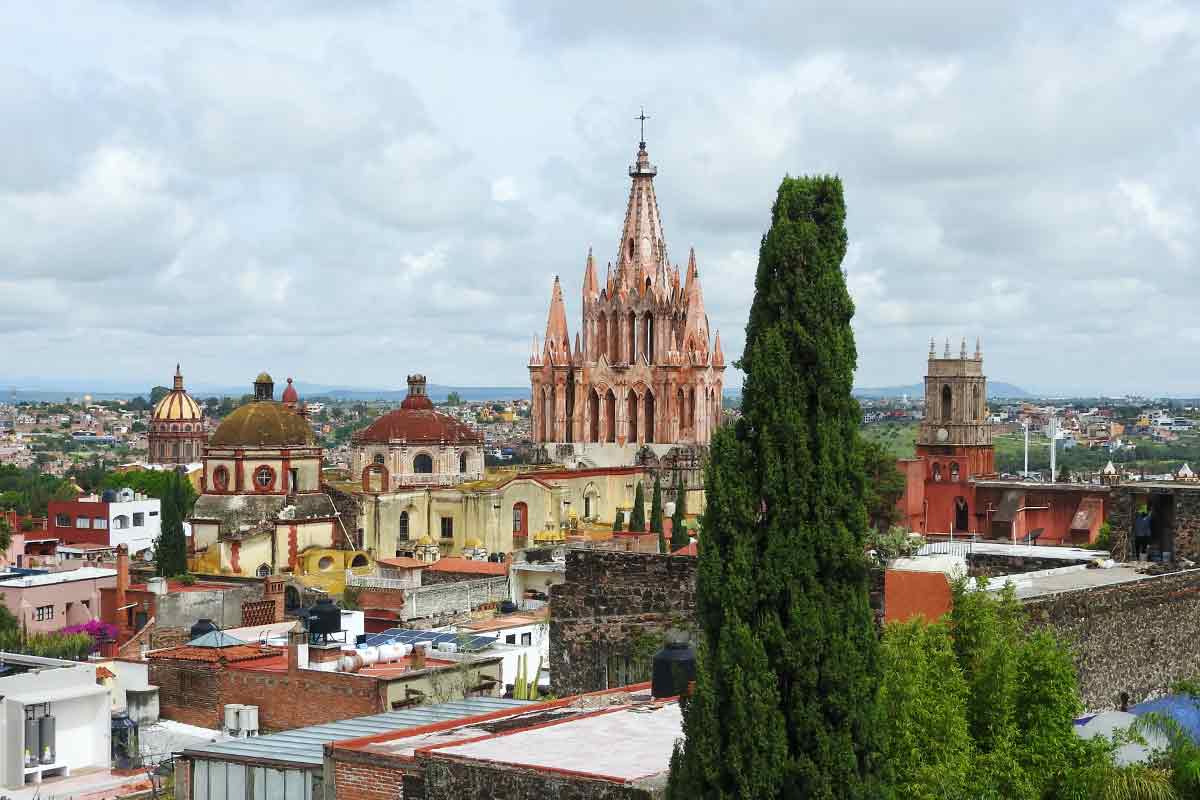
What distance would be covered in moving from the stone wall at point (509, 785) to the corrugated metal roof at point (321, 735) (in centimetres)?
292

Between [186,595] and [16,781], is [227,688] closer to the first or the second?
[16,781]

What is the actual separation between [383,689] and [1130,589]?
10.7 m

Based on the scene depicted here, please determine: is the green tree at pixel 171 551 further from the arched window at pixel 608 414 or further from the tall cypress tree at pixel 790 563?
the tall cypress tree at pixel 790 563

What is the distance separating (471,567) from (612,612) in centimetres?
3729

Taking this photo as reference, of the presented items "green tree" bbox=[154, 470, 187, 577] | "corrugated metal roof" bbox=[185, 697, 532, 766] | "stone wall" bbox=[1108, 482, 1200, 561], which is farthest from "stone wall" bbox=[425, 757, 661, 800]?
"green tree" bbox=[154, 470, 187, 577]

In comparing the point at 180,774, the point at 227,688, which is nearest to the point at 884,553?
the point at 180,774

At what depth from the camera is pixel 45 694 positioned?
93.7 feet

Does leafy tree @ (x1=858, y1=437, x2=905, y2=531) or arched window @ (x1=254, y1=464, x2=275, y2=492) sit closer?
leafy tree @ (x1=858, y1=437, x2=905, y2=531)

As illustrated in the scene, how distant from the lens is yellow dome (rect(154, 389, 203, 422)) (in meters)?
134

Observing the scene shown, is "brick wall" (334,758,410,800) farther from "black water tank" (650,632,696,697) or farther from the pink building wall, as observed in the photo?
the pink building wall

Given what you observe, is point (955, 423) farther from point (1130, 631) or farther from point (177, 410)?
point (177, 410)

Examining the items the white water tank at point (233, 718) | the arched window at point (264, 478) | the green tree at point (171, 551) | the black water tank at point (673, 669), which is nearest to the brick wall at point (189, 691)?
the white water tank at point (233, 718)

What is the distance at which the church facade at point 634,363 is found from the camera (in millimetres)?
85000

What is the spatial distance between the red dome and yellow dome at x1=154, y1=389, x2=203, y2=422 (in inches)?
2522
